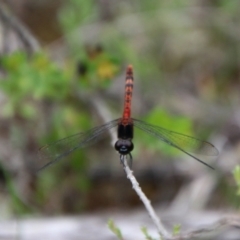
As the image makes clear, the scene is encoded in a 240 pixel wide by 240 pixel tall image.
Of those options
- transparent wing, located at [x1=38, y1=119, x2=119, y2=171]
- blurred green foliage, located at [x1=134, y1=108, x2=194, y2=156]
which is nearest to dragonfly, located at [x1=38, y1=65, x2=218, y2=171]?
transparent wing, located at [x1=38, y1=119, x2=119, y2=171]

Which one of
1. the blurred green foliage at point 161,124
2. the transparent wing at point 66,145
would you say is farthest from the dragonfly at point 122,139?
the blurred green foliage at point 161,124

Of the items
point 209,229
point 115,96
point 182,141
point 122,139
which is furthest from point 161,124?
point 209,229

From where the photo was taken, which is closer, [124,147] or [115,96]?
[124,147]

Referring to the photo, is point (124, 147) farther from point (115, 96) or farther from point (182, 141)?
Result: point (115, 96)

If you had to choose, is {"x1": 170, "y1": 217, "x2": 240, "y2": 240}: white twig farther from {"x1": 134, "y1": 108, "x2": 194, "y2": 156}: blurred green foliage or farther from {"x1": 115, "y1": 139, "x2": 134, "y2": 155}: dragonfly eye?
{"x1": 134, "y1": 108, "x2": 194, "y2": 156}: blurred green foliage

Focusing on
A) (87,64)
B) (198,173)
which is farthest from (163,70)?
(87,64)
